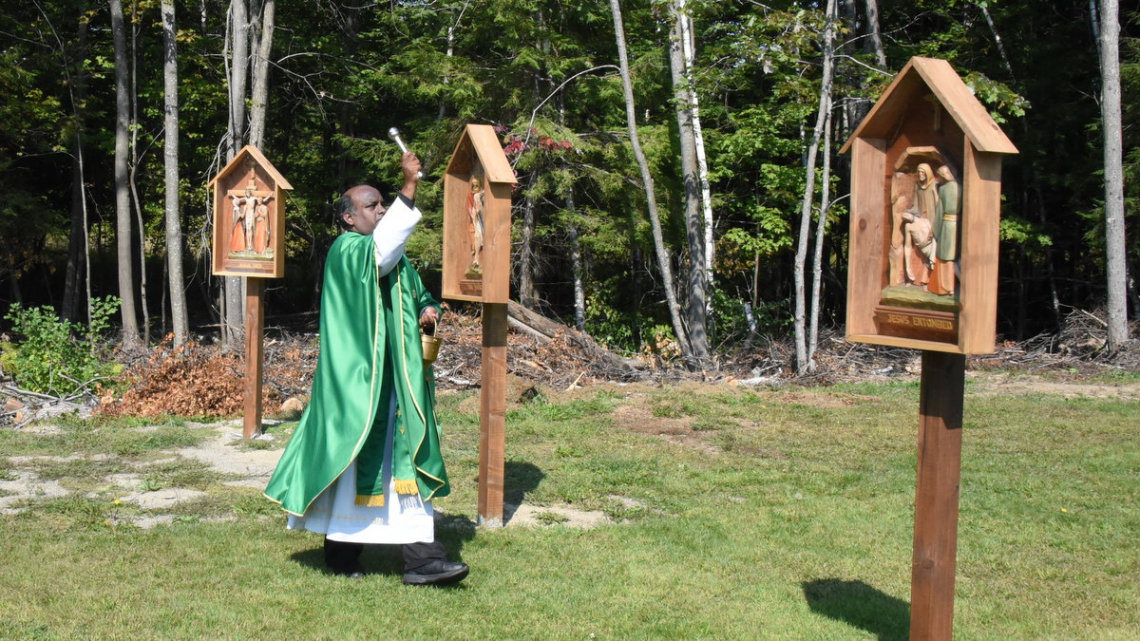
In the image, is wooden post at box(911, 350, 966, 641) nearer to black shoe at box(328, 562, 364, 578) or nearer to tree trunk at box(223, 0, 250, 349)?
black shoe at box(328, 562, 364, 578)

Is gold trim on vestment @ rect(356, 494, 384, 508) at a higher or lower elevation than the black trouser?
higher

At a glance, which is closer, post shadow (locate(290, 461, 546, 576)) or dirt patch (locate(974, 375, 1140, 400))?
post shadow (locate(290, 461, 546, 576))

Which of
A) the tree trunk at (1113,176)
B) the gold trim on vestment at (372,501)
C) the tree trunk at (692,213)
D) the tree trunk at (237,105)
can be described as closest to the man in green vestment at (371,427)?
the gold trim on vestment at (372,501)

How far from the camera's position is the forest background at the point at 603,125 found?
1627cm

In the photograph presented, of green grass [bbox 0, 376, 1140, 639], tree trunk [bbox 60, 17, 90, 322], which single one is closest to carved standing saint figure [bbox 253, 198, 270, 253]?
green grass [bbox 0, 376, 1140, 639]

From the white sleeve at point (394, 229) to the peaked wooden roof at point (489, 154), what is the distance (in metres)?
0.78

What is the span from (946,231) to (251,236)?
739 centimetres

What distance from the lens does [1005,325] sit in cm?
2275

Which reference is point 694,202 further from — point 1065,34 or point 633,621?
point 633,621

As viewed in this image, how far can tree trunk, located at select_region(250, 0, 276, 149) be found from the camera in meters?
16.9

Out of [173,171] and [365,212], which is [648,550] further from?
[173,171]

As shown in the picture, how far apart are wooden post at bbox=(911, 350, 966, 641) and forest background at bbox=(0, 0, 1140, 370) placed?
1046 centimetres

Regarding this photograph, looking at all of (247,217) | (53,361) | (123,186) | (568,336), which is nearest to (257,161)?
(247,217)

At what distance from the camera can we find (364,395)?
18.6 ft
